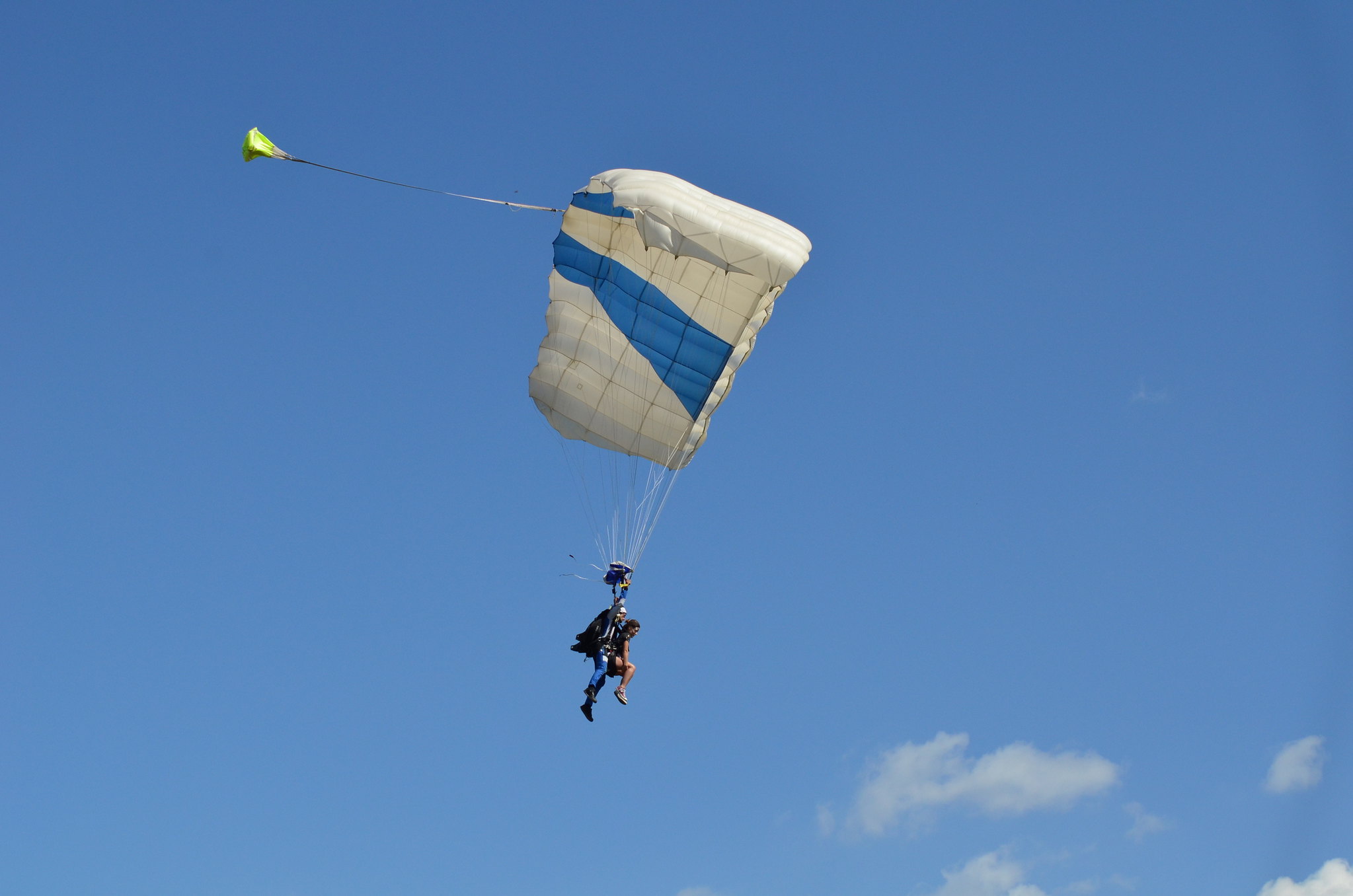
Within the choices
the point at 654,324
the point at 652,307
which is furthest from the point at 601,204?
the point at 654,324

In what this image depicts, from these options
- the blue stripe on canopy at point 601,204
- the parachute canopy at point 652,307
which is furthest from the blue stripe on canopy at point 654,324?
the blue stripe on canopy at point 601,204

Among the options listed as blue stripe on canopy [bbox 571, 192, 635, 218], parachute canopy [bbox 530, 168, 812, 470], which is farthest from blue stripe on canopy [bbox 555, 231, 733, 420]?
blue stripe on canopy [bbox 571, 192, 635, 218]

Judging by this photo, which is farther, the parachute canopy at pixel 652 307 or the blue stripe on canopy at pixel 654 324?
the blue stripe on canopy at pixel 654 324

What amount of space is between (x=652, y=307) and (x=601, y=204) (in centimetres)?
155

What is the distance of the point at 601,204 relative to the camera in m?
17.8

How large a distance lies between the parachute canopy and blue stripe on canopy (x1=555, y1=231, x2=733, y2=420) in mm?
17

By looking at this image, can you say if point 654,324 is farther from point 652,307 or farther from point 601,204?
point 601,204

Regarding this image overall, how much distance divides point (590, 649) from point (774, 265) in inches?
210

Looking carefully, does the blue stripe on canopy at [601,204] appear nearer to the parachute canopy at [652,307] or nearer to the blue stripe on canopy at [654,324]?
the parachute canopy at [652,307]

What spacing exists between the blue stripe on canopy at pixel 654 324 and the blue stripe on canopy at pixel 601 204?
0.13 metres

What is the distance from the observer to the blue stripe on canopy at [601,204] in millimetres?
17438

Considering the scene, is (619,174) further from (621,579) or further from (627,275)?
(621,579)

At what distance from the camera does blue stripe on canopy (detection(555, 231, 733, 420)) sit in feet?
60.4

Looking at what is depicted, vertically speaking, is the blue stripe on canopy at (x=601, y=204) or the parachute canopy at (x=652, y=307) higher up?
the blue stripe on canopy at (x=601, y=204)
